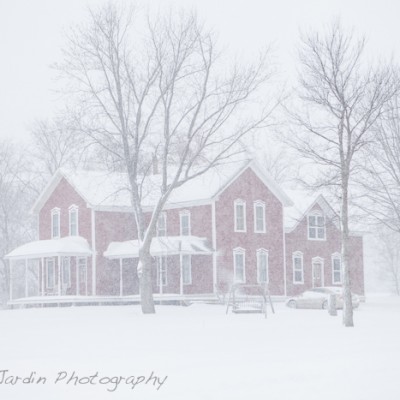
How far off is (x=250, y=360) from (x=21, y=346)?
6.30 metres

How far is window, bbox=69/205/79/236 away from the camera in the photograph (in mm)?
50072

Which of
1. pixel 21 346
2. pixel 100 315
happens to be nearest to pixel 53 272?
pixel 100 315

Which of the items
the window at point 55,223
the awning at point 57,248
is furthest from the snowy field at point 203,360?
the window at point 55,223

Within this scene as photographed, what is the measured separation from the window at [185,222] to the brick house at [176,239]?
0.10 feet

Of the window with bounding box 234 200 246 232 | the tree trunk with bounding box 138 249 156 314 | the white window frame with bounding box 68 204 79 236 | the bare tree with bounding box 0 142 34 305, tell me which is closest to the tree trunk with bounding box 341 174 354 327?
the tree trunk with bounding box 138 249 156 314

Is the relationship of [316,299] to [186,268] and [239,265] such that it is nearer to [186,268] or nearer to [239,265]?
[239,265]

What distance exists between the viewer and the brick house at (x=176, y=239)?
156 ft

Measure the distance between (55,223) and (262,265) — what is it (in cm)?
1304

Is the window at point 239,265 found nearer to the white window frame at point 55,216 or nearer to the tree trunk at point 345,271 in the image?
the white window frame at point 55,216

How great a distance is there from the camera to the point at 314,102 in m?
28.7

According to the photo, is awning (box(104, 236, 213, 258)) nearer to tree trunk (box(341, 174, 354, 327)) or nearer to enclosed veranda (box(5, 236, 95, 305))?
enclosed veranda (box(5, 236, 95, 305))

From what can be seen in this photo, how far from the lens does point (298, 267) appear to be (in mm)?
52938

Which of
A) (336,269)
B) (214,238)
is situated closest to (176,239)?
(214,238)

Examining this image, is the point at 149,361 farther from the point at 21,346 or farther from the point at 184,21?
the point at 184,21
